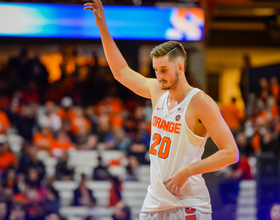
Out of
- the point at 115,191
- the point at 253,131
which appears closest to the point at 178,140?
the point at 115,191

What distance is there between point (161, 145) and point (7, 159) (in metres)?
7.28

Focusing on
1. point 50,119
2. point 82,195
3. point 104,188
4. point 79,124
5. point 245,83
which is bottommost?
point 82,195

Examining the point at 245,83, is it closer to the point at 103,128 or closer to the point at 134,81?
the point at 103,128

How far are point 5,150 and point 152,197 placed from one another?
23.7 feet

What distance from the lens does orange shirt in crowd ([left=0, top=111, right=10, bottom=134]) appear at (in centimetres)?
1021

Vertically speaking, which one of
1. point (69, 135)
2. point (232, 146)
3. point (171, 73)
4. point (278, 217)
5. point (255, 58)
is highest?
point (255, 58)

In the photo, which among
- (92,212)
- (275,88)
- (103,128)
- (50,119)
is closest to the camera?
(92,212)

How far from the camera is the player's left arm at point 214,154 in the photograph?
2.51 metres

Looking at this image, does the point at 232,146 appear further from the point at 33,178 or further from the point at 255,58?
the point at 255,58

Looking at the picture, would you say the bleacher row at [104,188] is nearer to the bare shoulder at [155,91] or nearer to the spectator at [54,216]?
the spectator at [54,216]

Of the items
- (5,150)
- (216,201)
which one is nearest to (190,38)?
(216,201)

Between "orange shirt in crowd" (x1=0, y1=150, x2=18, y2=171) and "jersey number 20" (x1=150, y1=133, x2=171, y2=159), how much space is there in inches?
277

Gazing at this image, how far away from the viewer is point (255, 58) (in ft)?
59.2

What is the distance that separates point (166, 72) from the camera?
2.67 metres
